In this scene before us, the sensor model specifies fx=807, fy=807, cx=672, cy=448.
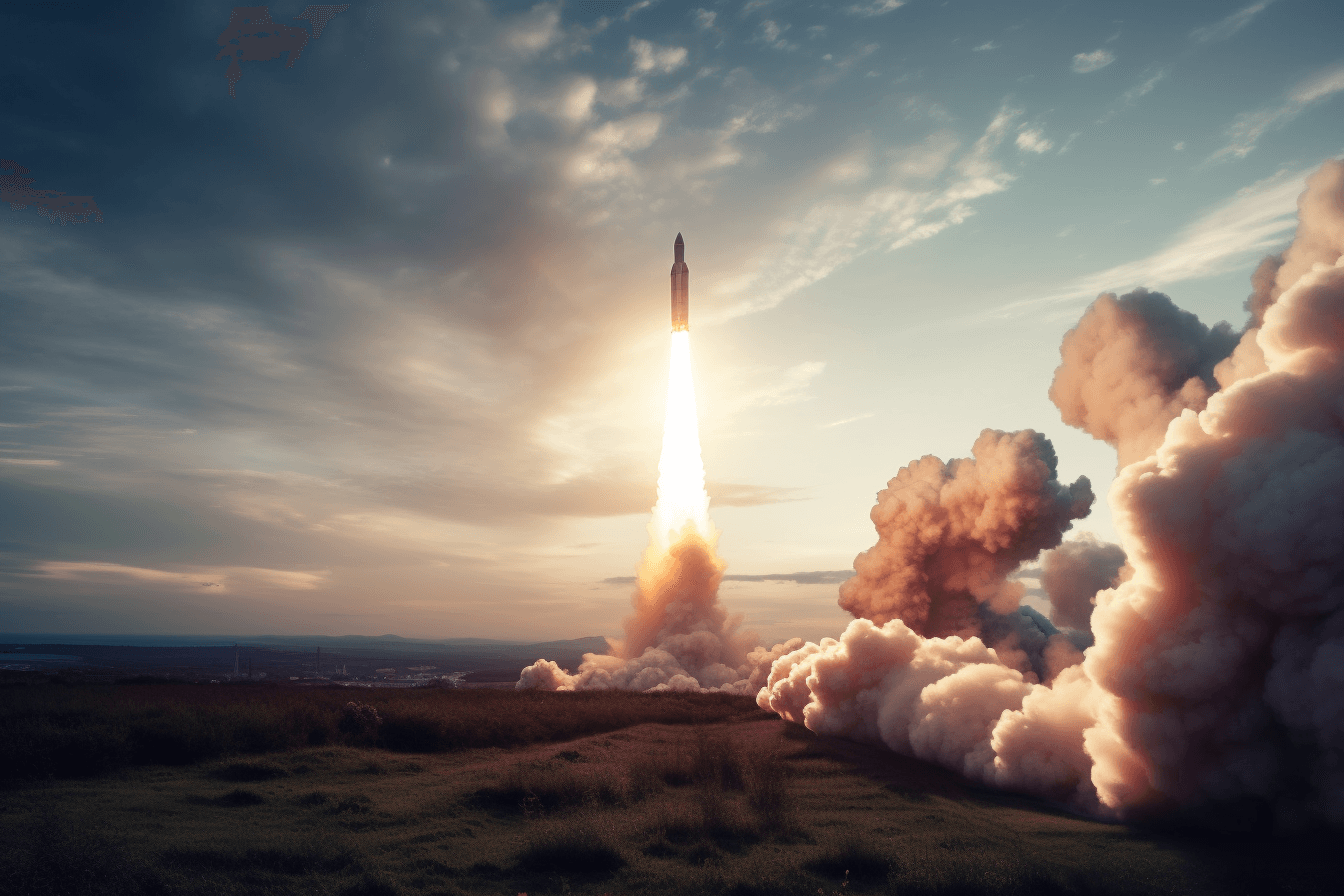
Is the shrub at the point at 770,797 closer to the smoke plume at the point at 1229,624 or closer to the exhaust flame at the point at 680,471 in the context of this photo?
the smoke plume at the point at 1229,624

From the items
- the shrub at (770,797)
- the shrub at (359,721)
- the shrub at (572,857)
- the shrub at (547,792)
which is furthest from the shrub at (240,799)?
the shrub at (770,797)


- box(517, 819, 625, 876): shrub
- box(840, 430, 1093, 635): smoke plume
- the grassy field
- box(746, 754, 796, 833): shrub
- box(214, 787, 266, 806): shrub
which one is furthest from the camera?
box(840, 430, 1093, 635): smoke plume

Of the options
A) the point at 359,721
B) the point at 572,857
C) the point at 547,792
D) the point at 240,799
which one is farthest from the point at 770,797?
the point at 359,721

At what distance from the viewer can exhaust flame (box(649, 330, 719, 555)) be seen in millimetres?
69000

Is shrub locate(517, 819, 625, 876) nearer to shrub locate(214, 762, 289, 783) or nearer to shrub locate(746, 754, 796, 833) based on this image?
shrub locate(746, 754, 796, 833)

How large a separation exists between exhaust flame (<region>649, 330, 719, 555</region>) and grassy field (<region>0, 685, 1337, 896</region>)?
31549mm

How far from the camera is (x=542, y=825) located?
2548cm

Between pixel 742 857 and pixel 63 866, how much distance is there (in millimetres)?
16427

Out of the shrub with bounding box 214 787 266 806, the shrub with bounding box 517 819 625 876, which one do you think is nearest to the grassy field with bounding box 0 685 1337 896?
the shrub with bounding box 517 819 625 876

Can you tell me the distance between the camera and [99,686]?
56.2 m

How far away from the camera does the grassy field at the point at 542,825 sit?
20250mm

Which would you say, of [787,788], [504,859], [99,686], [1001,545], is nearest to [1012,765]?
[787,788]

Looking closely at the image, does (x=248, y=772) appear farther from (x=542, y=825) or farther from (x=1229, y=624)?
(x=1229, y=624)

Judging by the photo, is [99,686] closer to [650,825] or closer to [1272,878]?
[650,825]
